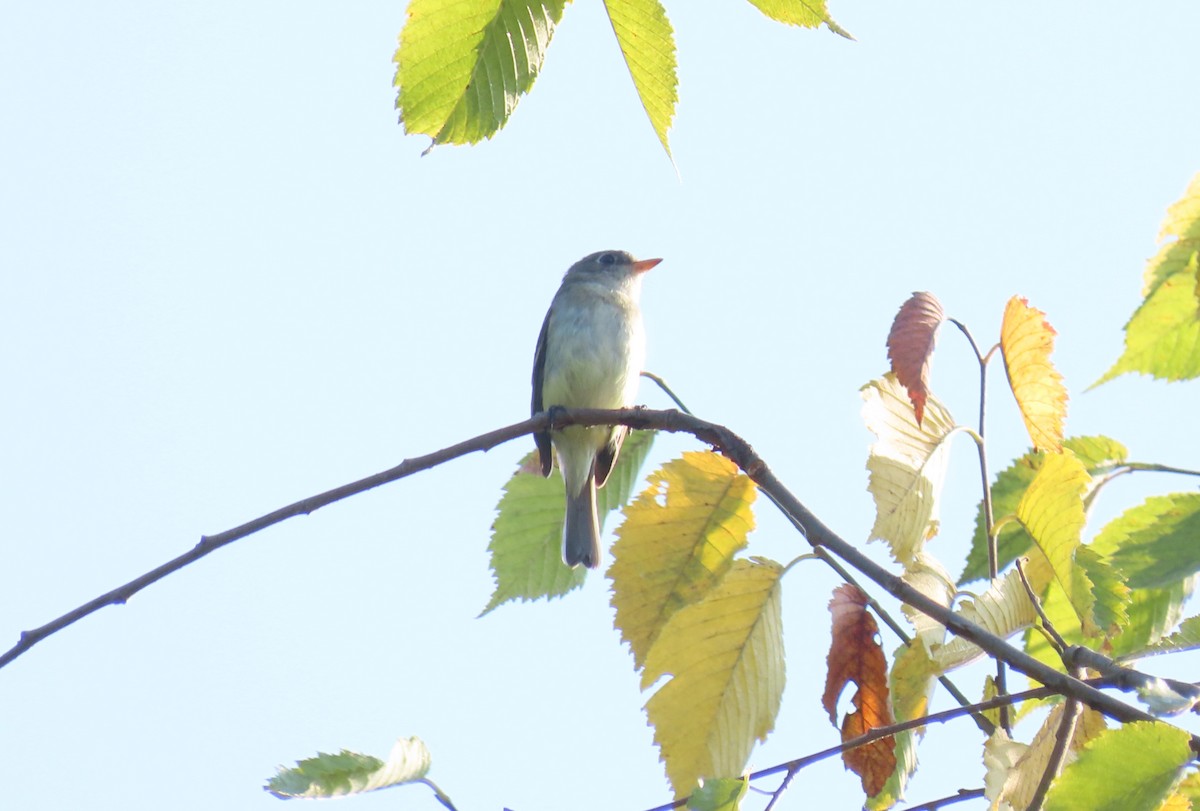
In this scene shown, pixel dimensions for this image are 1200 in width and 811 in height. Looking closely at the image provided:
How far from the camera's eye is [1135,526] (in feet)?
7.15

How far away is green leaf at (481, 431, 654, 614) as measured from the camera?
276cm

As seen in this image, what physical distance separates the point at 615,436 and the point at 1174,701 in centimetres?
481

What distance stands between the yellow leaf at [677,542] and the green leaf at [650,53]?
0.87 meters

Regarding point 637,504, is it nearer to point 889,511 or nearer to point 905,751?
point 889,511

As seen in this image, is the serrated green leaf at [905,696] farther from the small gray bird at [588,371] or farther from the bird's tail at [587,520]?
the small gray bird at [588,371]

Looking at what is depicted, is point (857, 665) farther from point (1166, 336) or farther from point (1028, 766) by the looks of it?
point (1166, 336)

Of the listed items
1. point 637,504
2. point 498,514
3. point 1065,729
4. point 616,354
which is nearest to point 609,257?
point 616,354

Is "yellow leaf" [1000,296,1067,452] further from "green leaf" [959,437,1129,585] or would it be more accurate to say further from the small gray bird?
the small gray bird

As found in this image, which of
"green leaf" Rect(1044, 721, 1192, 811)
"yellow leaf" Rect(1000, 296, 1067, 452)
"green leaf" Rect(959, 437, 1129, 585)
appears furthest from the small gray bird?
"green leaf" Rect(1044, 721, 1192, 811)

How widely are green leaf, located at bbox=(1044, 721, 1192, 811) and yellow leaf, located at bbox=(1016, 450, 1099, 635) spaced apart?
1.68ft

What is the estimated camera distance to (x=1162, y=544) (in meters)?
1.95

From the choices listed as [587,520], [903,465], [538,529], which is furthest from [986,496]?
[587,520]

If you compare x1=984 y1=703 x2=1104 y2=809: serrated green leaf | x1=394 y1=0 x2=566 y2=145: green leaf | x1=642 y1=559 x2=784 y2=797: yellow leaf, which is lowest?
x1=984 y1=703 x2=1104 y2=809: serrated green leaf

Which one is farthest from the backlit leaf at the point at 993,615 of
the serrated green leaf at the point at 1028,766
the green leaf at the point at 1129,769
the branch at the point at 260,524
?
the branch at the point at 260,524
